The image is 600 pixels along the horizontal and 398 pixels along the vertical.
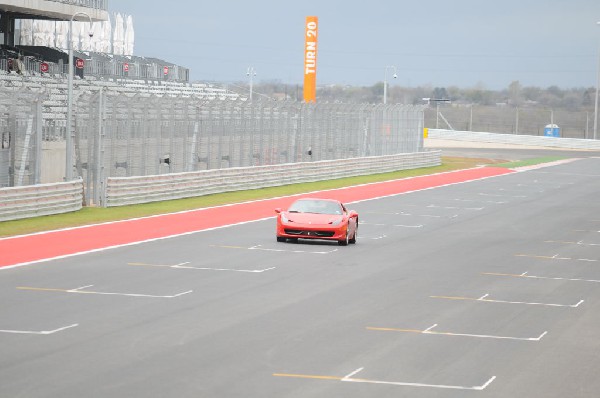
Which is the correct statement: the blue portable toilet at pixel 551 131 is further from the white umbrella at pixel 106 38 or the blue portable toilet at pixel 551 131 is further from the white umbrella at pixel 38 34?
the white umbrella at pixel 38 34

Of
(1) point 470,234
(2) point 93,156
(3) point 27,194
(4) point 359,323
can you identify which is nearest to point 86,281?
(4) point 359,323

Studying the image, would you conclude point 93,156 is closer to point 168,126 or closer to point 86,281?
point 168,126

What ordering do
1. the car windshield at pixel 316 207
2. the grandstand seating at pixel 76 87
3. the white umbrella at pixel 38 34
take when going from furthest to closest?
the white umbrella at pixel 38 34
the grandstand seating at pixel 76 87
the car windshield at pixel 316 207

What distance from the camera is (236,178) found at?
1815 inches

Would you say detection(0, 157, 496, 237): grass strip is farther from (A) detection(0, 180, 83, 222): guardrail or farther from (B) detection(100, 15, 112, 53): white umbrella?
(B) detection(100, 15, 112, 53): white umbrella

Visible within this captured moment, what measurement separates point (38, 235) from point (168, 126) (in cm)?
1380

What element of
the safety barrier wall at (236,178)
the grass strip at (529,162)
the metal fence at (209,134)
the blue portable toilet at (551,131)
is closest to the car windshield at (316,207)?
the safety barrier wall at (236,178)

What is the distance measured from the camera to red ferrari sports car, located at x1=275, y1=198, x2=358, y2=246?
2841cm

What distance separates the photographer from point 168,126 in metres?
41.9

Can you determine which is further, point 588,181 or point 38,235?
point 588,181

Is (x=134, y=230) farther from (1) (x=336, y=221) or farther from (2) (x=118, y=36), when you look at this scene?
(2) (x=118, y=36)

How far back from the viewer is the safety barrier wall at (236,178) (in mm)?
37906

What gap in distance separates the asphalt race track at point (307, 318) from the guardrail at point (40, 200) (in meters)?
4.95

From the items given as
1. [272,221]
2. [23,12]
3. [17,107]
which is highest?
[23,12]
